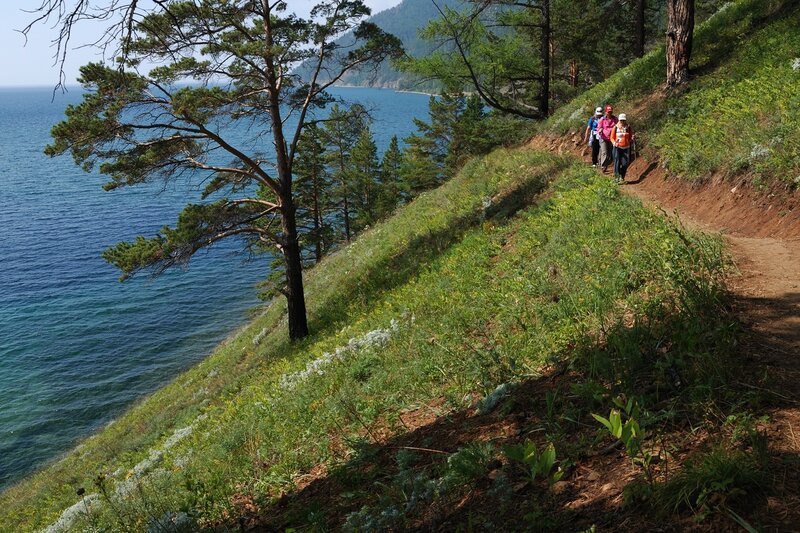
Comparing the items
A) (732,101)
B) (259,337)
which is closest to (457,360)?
(732,101)

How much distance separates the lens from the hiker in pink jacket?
14.0 meters

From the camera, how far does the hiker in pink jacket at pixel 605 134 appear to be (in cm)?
1396

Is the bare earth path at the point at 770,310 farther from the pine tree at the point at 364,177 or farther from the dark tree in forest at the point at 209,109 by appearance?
the pine tree at the point at 364,177

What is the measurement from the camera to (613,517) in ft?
10.7

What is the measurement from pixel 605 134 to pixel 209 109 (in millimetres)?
10789

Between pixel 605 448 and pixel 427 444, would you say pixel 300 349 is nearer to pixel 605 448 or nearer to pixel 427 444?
pixel 427 444

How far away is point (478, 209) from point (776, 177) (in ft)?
26.5

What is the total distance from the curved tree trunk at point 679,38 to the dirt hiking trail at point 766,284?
4143mm

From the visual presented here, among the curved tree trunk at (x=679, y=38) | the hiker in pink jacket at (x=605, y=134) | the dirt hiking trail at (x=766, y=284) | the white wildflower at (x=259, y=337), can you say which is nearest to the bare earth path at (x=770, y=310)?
the dirt hiking trail at (x=766, y=284)

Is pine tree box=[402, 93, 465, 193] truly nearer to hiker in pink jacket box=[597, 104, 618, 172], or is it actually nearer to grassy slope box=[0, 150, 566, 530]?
grassy slope box=[0, 150, 566, 530]

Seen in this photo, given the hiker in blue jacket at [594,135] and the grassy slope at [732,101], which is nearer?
the grassy slope at [732,101]

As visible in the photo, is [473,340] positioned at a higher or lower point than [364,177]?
lower

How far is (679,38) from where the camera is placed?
14.4 metres

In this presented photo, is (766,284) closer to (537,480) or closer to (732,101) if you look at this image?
(537,480)
